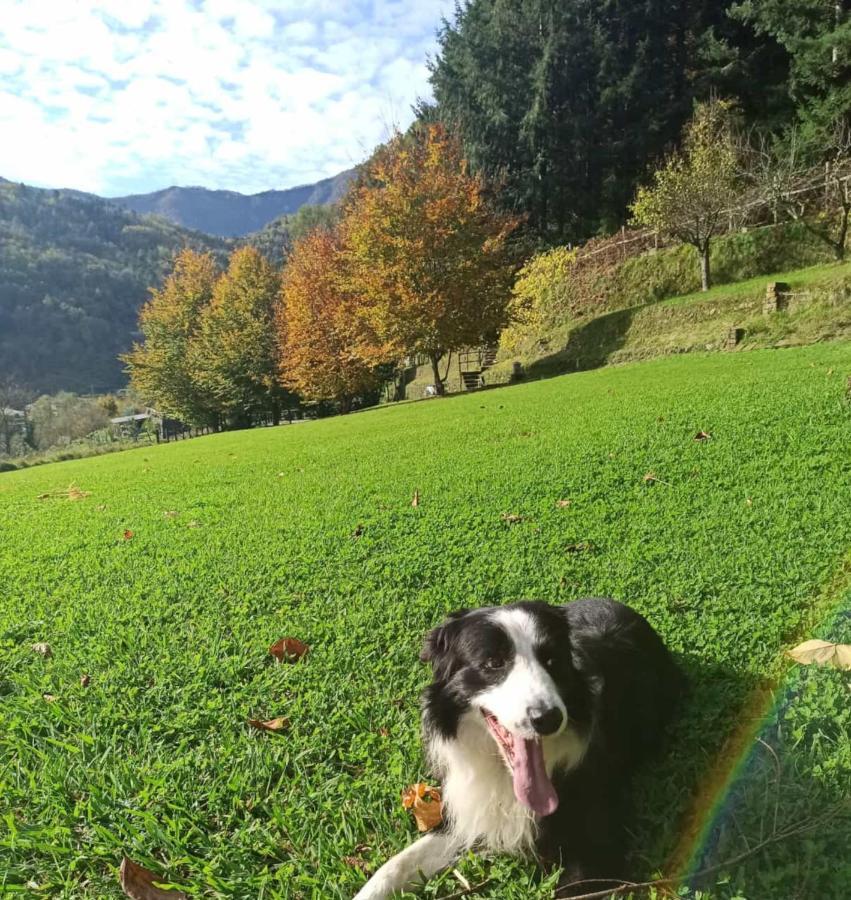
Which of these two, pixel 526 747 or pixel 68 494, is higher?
pixel 68 494

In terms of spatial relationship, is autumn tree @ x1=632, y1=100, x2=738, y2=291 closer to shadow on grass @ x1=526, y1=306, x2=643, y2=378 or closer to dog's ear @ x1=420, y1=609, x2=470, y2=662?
shadow on grass @ x1=526, y1=306, x2=643, y2=378

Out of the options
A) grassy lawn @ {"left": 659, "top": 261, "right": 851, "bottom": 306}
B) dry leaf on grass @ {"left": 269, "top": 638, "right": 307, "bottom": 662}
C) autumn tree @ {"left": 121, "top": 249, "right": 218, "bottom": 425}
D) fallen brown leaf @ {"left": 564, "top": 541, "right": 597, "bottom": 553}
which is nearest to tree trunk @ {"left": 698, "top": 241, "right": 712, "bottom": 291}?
grassy lawn @ {"left": 659, "top": 261, "right": 851, "bottom": 306}

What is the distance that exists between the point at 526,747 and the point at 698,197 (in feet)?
74.1

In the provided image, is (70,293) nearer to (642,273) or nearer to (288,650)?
(642,273)

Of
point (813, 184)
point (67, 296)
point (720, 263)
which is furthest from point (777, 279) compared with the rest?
point (67, 296)

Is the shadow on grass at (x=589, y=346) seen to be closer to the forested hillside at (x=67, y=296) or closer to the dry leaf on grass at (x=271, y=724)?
the dry leaf on grass at (x=271, y=724)

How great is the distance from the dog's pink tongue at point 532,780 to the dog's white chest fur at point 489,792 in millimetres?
66

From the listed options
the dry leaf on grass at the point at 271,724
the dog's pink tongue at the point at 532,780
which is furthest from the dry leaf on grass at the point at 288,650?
the dog's pink tongue at the point at 532,780

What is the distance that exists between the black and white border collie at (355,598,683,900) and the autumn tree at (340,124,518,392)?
752 inches

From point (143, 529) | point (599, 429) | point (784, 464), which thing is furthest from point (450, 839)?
point (599, 429)

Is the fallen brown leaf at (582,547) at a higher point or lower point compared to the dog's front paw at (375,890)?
higher

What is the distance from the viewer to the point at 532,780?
165cm

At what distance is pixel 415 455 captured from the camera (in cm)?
Answer: 757

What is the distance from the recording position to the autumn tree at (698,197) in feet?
66.2
